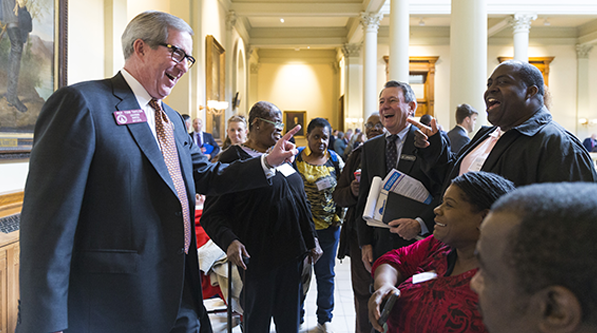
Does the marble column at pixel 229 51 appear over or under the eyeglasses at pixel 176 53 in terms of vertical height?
over

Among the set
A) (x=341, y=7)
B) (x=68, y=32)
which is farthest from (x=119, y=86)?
(x=341, y=7)

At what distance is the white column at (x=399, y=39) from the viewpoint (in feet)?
31.0

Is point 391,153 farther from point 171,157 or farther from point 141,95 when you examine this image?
point 141,95

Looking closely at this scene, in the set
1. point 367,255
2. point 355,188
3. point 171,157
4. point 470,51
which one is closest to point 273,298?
point 367,255

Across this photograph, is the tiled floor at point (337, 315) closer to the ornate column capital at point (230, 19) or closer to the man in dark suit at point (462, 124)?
the man in dark suit at point (462, 124)

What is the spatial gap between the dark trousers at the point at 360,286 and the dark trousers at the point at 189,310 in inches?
58.8

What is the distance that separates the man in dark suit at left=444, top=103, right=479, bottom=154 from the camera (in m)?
4.76

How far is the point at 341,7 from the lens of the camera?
565 inches

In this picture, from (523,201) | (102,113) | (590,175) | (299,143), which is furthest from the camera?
(299,143)

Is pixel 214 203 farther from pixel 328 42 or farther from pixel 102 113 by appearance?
pixel 328 42

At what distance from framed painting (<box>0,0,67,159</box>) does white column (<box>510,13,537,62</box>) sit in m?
14.6

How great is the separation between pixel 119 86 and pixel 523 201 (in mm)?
1394

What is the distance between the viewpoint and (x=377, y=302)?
5.06ft

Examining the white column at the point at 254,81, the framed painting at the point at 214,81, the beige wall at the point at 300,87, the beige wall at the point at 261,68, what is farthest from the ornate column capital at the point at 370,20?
the white column at the point at 254,81
